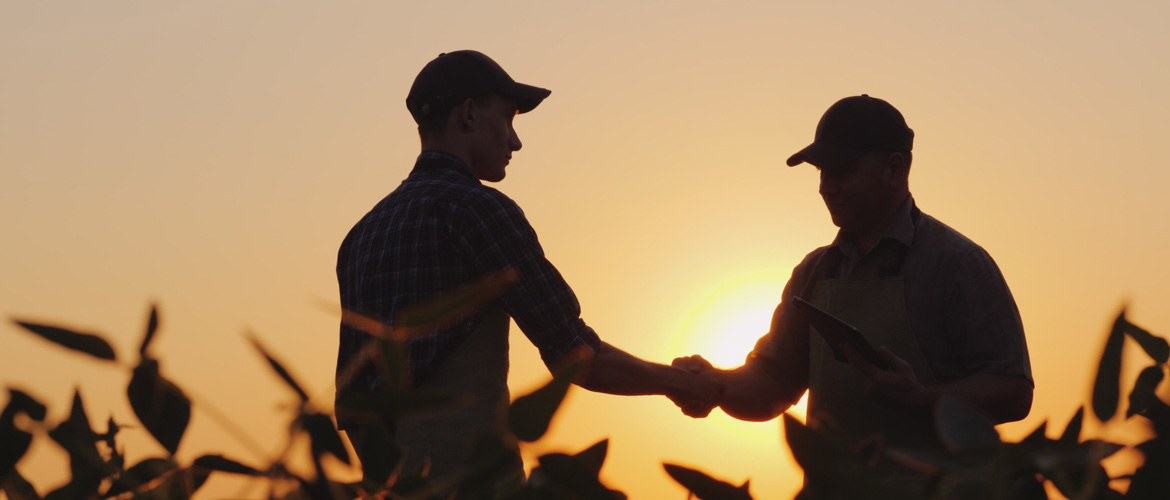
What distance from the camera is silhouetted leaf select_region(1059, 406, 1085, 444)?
647 mm

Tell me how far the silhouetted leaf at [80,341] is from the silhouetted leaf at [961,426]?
384 millimetres

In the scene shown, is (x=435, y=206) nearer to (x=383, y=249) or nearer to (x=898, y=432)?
(x=383, y=249)

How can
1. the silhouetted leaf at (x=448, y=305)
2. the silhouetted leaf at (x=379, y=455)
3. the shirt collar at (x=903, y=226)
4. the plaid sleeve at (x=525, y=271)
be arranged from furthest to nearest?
the shirt collar at (x=903, y=226) → the plaid sleeve at (x=525, y=271) → the silhouetted leaf at (x=379, y=455) → the silhouetted leaf at (x=448, y=305)

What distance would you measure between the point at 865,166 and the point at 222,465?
3383mm

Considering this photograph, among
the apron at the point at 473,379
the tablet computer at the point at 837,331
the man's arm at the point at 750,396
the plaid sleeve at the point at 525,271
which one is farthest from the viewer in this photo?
the man's arm at the point at 750,396

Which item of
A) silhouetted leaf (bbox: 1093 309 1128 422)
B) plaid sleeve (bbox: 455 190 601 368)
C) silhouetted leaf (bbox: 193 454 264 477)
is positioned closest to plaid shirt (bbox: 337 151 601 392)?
plaid sleeve (bbox: 455 190 601 368)

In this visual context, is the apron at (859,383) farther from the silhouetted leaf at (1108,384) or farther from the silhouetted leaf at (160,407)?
the silhouetted leaf at (160,407)

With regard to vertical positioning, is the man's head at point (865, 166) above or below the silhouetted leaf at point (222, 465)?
above

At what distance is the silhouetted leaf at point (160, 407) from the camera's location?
60 centimetres

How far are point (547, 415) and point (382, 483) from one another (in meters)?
0.11

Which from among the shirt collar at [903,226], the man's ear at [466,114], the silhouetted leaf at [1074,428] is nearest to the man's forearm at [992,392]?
the shirt collar at [903,226]

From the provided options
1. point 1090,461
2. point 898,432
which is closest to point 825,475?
point 1090,461

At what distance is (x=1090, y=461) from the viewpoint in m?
0.53

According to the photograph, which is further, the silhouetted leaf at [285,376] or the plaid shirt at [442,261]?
the plaid shirt at [442,261]
